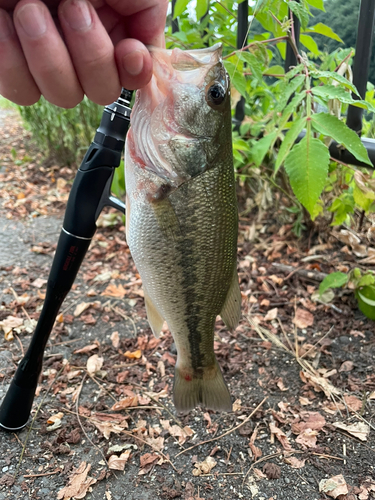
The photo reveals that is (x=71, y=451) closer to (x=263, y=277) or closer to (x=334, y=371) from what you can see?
(x=334, y=371)

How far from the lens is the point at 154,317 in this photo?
4.25 ft

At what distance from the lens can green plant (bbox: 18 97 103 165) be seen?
4430 mm

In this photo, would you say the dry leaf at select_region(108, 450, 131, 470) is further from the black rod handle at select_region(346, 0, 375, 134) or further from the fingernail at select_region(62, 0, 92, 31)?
the black rod handle at select_region(346, 0, 375, 134)

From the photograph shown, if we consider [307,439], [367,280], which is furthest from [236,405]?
[367,280]

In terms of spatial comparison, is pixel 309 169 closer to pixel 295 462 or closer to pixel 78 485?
pixel 295 462

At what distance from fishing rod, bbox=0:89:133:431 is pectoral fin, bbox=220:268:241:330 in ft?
1.46

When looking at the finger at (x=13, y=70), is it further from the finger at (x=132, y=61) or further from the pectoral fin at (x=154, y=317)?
the pectoral fin at (x=154, y=317)

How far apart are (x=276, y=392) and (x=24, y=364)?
1.14m

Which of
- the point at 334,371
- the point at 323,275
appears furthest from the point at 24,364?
the point at 323,275

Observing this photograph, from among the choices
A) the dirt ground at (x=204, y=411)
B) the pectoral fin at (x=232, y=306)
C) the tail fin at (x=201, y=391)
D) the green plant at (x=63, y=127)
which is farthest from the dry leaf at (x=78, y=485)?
the green plant at (x=63, y=127)

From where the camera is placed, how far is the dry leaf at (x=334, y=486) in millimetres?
1535

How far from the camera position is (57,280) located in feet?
5.06

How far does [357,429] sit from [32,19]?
72.7 inches

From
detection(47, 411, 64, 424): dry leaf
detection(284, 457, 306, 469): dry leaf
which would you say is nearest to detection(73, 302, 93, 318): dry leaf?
detection(47, 411, 64, 424): dry leaf
